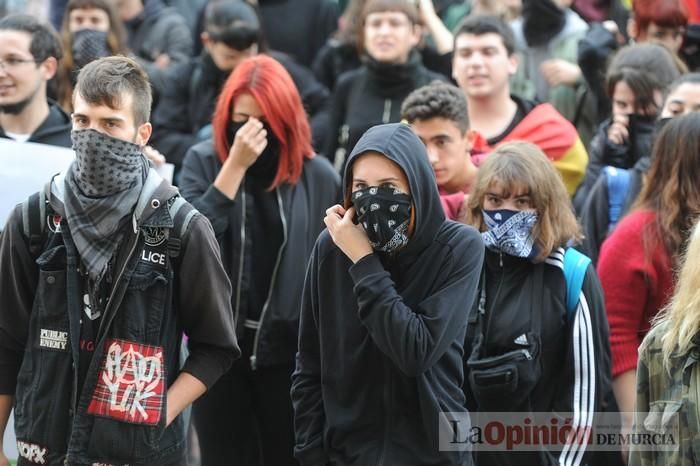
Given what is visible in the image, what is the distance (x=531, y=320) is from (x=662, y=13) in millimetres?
3637

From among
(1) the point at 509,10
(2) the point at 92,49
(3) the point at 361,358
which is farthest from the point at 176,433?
(1) the point at 509,10

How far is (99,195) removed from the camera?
3.92 m

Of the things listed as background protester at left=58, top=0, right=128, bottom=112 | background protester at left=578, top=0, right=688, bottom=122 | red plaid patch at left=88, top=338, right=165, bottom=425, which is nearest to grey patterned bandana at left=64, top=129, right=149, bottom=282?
red plaid patch at left=88, top=338, right=165, bottom=425

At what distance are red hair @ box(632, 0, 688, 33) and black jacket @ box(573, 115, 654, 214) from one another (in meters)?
1.42

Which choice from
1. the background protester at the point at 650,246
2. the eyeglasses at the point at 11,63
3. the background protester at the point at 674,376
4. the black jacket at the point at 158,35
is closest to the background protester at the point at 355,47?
the black jacket at the point at 158,35

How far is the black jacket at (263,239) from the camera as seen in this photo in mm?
5559

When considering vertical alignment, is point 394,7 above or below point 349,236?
above

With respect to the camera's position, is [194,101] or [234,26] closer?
[234,26]

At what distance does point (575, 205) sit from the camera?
6609mm

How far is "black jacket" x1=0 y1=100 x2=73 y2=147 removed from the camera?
6023mm

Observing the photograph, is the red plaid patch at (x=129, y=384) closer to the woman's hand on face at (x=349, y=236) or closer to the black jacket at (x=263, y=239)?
the woman's hand on face at (x=349, y=236)

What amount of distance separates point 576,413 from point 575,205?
2189 millimetres

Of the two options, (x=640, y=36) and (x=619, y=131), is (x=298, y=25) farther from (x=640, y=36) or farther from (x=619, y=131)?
(x=619, y=131)

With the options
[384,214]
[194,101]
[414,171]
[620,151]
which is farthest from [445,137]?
[194,101]
